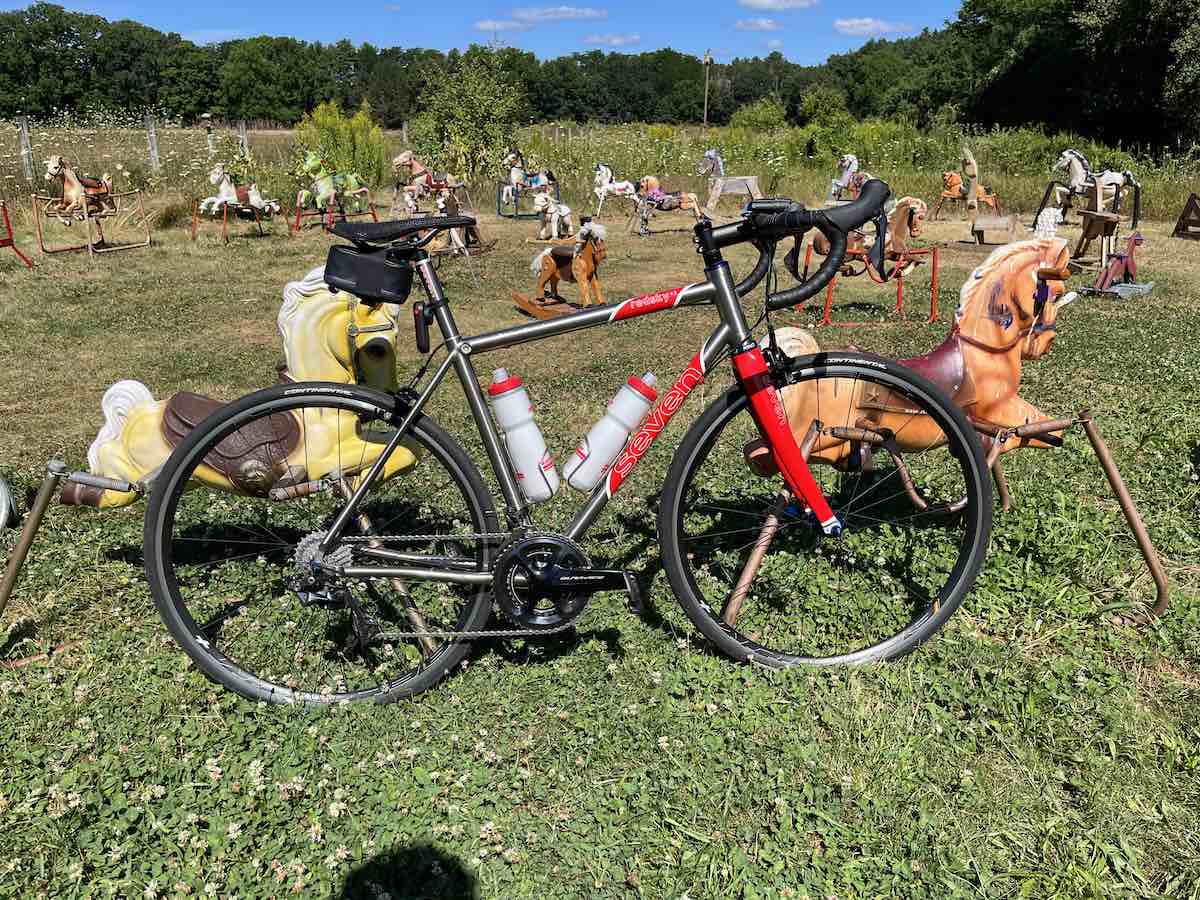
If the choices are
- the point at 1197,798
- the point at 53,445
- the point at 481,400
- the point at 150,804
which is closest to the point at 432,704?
the point at 150,804

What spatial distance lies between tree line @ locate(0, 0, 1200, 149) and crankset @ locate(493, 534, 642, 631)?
59.3 ft

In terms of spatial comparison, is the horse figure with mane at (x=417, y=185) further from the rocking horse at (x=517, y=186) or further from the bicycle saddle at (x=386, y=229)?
the bicycle saddle at (x=386, y=229)

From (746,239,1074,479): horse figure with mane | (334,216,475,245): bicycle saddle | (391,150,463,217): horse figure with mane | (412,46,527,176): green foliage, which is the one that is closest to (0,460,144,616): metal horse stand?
(334,216,475,245): bicycle saddle

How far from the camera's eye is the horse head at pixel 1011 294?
3.64m

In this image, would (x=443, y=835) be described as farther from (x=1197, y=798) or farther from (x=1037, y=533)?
(x=1037, y=533)

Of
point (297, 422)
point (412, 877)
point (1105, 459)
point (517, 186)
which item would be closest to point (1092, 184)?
point (517, 186)

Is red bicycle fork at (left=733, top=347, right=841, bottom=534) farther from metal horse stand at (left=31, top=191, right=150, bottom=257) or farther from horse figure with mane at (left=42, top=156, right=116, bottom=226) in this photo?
horse figure with mane at (left=42, top=156, right=116, bottom=226)

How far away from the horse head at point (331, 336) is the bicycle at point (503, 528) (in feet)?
0.89

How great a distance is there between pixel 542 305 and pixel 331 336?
7009 millimetres

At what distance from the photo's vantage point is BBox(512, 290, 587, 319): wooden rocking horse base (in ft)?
32.3

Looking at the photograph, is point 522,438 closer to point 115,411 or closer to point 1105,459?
point 115,411

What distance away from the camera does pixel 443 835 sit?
2500 mm

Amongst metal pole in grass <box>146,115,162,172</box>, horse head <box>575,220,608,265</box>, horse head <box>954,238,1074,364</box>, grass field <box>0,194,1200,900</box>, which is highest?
metal pole in grass <box>146,115,162,172</box>

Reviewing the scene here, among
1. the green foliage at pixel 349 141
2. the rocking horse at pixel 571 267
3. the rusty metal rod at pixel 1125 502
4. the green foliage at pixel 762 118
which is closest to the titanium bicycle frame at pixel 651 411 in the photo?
the rusty metal rod at pixel 1125 502
